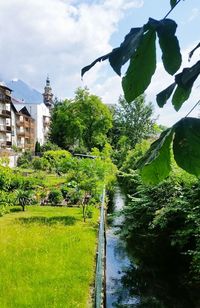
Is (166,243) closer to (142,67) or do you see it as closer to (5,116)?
(142,67)

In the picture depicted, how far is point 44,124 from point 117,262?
72.6 meters

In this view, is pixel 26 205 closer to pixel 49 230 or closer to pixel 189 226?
pixel 49 230

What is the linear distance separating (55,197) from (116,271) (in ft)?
36.8

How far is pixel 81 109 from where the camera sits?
55.1 m

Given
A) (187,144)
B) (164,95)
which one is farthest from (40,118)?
(187,144)

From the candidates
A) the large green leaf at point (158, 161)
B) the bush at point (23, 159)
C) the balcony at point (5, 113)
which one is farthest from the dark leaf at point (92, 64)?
the balcony at point (5, 113)

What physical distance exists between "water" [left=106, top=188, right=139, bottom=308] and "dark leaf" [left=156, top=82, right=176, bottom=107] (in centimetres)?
880

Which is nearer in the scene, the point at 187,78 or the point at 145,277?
the point at 187,78

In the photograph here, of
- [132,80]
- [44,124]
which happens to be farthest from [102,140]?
[132,80]

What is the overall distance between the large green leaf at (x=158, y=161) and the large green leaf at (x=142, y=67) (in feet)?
0.47

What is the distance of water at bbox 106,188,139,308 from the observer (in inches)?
376

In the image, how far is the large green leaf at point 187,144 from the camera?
0.96 meters

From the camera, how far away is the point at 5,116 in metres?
58.0

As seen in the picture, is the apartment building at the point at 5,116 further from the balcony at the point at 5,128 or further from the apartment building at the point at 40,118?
the apartment building at the point at 40,118
